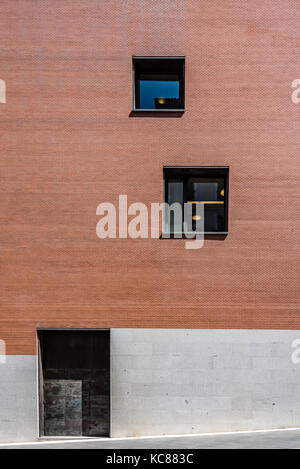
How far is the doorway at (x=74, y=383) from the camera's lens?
10.5 meters

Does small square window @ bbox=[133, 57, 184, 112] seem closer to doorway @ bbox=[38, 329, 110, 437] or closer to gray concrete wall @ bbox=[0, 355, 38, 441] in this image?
doorway @ bbox=[38, 329, 110, 437]

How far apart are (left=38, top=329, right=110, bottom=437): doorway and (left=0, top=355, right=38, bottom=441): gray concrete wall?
0.27 m

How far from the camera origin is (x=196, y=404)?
1014 centimetres

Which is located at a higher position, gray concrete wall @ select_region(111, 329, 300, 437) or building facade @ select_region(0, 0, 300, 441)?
building facade @ select_region(0, 0, 300, 441)

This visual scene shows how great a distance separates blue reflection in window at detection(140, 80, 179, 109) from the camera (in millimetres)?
10773

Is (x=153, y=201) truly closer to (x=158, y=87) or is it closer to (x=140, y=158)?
(x=140, y=158)

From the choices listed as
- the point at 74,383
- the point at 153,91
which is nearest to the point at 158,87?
the point at 153,91

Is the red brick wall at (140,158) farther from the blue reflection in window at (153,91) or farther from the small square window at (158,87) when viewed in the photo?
the blue reflection in window at (153,91)

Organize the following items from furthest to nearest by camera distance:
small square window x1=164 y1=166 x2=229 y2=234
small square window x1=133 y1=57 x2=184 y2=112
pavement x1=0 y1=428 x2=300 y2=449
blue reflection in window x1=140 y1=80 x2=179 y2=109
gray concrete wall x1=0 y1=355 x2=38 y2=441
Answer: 1. blue reflection in window x1=140 y1=80 x2=179 y2=109
2. small square window x1=133 y1=57 x2=184 y2=112
3. small square window x1=164 y1=166 x2=229 y2=234
4. gray concrete wall x1=0 y1=355 x2=38 y2=441
5. pavement x1=0 y1=428 x2=300 y2=449

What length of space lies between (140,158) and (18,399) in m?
7.53

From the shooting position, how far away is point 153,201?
1025 centimetres

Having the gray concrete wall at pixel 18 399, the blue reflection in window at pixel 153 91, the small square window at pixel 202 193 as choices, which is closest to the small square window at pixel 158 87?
the blue reflection in window at pixel 153 91

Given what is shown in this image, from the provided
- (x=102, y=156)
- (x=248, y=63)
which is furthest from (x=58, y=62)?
(x=248, y=63)

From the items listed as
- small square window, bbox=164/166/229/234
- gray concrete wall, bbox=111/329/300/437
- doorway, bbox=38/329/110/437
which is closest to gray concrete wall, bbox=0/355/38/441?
doorway, bbox=38/329/110/437
